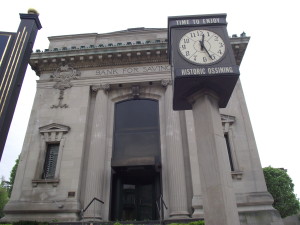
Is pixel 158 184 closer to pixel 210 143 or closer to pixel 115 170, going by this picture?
pixel 115 170

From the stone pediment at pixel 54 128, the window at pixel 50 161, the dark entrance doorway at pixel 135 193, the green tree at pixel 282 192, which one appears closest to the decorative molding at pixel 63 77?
the stone pediment at pixel 54 128

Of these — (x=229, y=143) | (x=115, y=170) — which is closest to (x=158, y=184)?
→ (x=115, y=170)

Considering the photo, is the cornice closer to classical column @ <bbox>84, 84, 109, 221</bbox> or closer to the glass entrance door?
classical column @ <bbox>84, 84, 109, 221</bbox>

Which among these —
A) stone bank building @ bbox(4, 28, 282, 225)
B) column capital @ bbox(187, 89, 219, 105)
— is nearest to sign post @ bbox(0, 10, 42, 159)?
column capital @ bbox(187, 89, 219, 105)

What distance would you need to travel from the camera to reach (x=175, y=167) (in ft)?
54.7

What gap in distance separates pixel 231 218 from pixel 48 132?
49.6 ft

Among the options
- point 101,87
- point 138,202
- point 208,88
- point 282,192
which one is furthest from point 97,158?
point 282,192

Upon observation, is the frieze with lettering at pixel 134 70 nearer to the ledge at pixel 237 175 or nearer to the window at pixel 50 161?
the window at pixel 50 161

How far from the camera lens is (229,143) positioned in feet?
58.8

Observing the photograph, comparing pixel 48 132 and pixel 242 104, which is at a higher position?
pixel 242 104

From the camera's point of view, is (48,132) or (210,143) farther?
(48,132)

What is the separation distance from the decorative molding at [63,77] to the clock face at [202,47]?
13.8 m

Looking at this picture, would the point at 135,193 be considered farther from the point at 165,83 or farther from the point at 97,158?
the point at 165,83

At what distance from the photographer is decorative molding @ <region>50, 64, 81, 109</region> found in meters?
20.9
